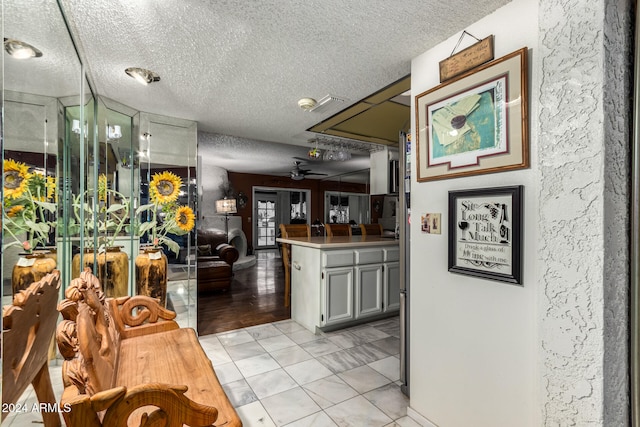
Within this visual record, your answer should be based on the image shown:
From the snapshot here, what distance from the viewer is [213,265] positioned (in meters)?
4.79

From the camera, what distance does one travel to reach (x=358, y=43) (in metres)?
1.69

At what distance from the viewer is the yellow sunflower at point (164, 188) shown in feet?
9.57

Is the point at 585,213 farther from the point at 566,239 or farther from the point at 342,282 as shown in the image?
the point at 342,282

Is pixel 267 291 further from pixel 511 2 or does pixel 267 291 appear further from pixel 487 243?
pixel 511 2

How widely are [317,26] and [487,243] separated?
1.39 m

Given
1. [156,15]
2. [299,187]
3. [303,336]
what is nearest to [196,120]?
[156,15]

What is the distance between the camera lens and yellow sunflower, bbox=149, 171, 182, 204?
292 centimetres

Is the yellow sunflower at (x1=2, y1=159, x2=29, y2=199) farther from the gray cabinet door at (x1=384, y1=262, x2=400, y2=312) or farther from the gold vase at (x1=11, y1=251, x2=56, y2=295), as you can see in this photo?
the gray cabinet door at (x1=384, y1=262, x2=400, y2=312)

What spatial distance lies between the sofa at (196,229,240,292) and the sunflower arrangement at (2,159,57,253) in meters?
3.39

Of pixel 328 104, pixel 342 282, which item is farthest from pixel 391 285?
pixel 328 104

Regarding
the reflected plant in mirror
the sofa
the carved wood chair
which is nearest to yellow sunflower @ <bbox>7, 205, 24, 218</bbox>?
the reflected plant in mirror

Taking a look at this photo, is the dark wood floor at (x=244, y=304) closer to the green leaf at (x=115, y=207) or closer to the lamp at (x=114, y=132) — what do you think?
the green leaf at (x=115, y=207)

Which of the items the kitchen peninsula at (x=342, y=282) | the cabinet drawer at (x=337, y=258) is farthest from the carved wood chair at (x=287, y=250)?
the cabinet drawer at (x=337, y=258)

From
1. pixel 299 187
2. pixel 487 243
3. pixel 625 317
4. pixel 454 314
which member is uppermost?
pixel 299 187
